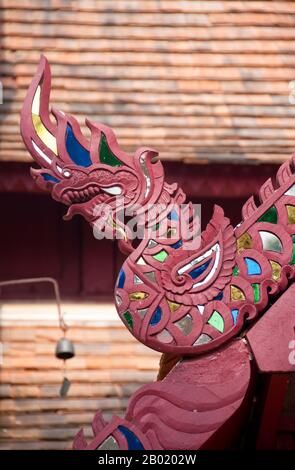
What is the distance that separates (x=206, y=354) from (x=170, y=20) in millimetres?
5509

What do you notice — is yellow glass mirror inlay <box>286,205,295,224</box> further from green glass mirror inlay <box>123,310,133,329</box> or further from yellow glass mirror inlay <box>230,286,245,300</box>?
green glass mirror inlay <box>123,310,133,329</box>

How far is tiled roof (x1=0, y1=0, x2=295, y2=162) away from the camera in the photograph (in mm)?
11727

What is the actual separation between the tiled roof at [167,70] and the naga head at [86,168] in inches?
143

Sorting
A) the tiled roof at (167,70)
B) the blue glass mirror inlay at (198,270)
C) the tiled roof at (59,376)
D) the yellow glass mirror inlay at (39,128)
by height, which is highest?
the yellow glass mirror inlay at (39,128)

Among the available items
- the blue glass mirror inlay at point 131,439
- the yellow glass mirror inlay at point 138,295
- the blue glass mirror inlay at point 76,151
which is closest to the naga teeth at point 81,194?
the blue glass mirror inlay at point 76,151

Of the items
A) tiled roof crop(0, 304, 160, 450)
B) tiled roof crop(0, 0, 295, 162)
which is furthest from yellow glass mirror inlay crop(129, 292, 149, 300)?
tiled roof crop(0, 0, 295, 162)

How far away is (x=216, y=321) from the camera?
745 cm

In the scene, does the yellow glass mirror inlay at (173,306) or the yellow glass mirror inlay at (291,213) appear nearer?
the yellow glass mirror inlay at (173,306)

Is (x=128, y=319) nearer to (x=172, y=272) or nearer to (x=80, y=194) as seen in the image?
(x=172, y=272)

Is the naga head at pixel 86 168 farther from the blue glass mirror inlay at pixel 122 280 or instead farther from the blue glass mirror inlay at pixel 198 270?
the blue glass mirror inlay at pixel 198 270

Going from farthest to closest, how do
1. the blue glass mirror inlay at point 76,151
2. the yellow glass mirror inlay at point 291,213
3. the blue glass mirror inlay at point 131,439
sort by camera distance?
the blue glass mirror inlay at point 76,151 < the yellow glass mirror inlay at point 291,213 < the blue glass mirror inlay at point 131,439

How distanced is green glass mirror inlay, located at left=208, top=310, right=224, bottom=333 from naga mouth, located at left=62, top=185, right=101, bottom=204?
2.35 ft

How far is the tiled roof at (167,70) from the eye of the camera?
38.5 ft

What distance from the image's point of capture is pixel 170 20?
1261cm
